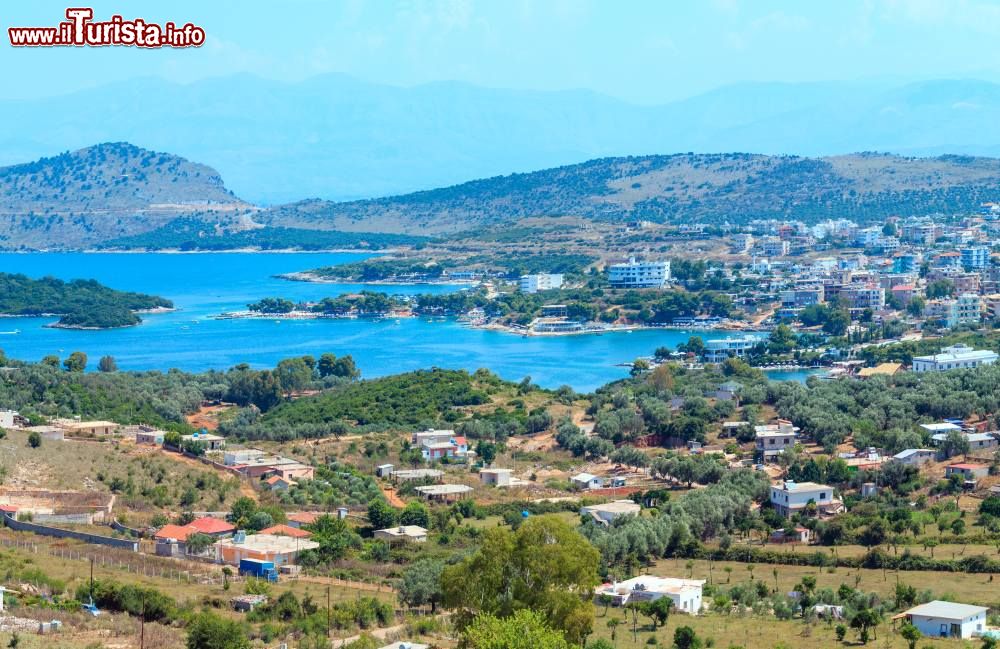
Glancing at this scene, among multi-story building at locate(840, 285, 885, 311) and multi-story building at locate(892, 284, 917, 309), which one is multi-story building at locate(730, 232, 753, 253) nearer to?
multi-story building at locate(892, 284, 917, 309)

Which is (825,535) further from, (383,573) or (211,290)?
(211,290)

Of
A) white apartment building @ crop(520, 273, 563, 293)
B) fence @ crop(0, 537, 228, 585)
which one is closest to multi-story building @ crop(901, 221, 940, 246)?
white apartment building @ crop(520, 273, 563, 293)

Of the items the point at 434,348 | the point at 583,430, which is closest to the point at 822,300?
the point at 434,348

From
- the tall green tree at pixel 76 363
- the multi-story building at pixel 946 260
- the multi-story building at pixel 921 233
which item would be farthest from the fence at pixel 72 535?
the multi-story building at pixel 921 233

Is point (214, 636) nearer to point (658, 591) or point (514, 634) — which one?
point (514, 634)

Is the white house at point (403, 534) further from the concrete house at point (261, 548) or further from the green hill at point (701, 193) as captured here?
the green hill at point (701, 193)

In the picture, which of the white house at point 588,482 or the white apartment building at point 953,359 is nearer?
the white house at point 588,482

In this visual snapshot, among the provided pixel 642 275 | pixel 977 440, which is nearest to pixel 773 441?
pixel 977 440
